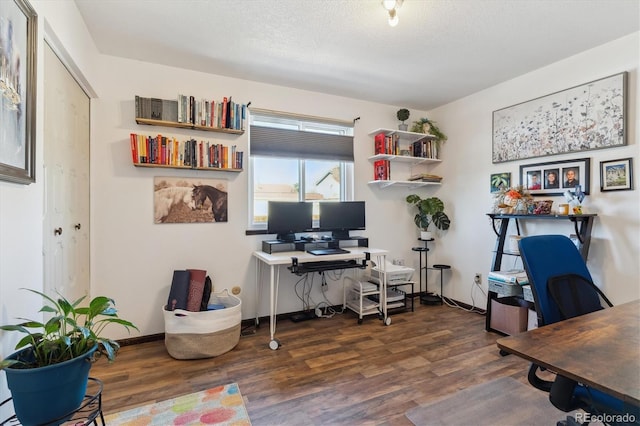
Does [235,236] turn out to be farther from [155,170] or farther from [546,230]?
[546,230]

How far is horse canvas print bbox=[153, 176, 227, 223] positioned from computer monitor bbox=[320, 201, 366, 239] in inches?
41.5

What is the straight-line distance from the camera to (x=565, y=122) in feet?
8.89

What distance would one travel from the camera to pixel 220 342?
2.44 meters

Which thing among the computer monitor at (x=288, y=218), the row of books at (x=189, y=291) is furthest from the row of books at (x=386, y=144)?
the row of books at (x=189, y=291)

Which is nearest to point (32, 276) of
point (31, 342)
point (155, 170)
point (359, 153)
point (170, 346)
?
point (31, 342)

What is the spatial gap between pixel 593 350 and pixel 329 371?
1.68 m

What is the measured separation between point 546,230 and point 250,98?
322 centimetres

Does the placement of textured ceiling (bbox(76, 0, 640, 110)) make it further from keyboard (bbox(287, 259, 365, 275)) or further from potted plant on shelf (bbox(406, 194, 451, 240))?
keyboard (bbox(287, 259, 365, 275))

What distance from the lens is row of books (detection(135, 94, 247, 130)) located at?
2.62 meters

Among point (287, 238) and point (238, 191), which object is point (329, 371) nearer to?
point (287, 238)

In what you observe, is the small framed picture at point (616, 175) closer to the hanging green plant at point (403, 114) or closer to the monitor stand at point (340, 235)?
the hanging green plant at point (403, 114)

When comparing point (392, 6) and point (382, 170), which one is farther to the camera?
point (382, 170)

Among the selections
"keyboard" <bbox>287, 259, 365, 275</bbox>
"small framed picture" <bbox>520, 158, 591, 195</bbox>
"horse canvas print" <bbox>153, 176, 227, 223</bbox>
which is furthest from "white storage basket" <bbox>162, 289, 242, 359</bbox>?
"small framed picture" <bbox>520, 158, 591, 195</bbox>

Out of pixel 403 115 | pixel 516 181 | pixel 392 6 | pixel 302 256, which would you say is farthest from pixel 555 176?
pixel 302 256
